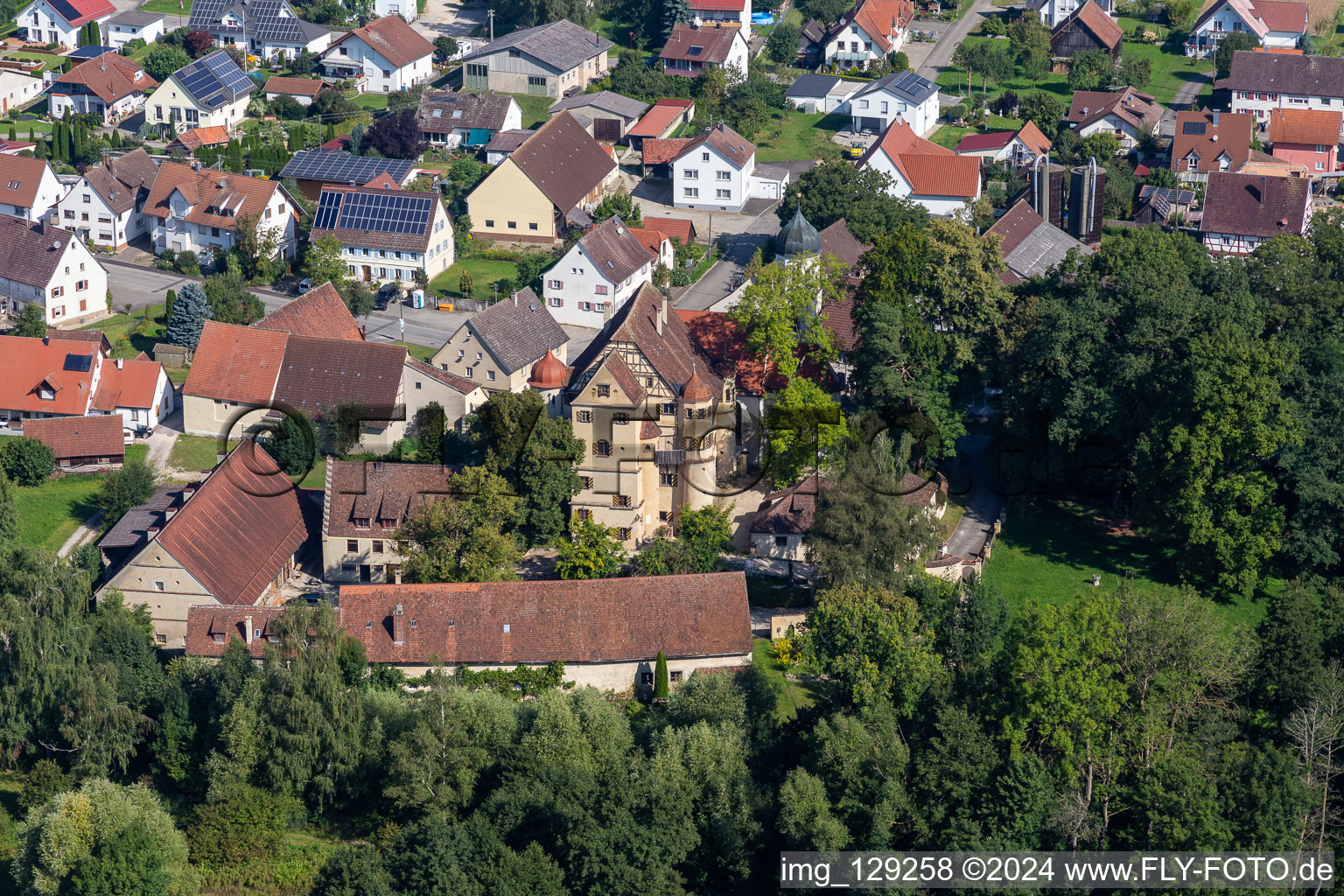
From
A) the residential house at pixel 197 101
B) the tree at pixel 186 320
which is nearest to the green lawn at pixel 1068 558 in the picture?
the tree at pixel 186 320

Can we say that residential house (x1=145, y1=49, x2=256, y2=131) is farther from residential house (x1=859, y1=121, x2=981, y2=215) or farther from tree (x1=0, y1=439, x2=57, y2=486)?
tree (x1=0, y1=439, x2=57, y2=486)

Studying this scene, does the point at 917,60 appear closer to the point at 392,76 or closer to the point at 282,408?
the point at 392,76

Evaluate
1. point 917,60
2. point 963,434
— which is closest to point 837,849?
point 963,434

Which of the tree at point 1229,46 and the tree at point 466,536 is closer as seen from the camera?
the tree at point 466,536

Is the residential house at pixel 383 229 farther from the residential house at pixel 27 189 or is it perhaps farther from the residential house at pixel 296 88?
the residential house at pixel 296 88

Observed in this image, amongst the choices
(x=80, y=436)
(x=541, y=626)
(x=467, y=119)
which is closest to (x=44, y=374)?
(x=80, y=436)

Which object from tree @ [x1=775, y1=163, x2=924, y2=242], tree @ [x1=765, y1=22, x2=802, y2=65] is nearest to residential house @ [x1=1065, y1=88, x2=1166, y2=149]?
tree @ [x1=765, y1=22, x2=802, y2=65]
